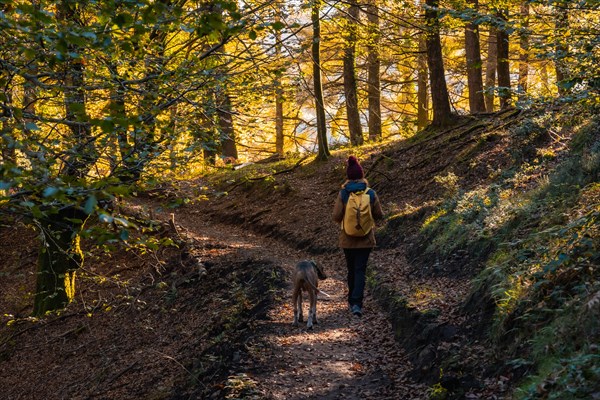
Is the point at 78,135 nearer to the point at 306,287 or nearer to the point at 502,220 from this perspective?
the point at 306,287

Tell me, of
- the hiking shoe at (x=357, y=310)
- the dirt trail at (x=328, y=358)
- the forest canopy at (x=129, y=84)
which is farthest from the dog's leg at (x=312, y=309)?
the forest canopy at (x=129, y=84)

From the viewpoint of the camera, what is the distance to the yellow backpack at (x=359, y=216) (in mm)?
8797

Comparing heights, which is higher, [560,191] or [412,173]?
[412,173]

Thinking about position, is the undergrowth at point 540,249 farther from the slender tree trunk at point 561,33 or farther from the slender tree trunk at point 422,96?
the slender tree trunk at point 422,96

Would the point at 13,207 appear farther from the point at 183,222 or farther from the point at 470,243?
the point at 183,222

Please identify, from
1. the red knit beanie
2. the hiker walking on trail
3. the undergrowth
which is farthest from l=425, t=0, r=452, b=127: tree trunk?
the hiker walking on trail

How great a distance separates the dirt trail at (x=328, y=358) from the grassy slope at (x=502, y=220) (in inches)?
26.9

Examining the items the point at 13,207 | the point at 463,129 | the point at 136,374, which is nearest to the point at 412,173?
the point at 463,129

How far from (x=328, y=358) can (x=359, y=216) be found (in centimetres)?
223

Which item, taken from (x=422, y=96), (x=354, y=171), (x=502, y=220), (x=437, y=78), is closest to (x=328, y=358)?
(x=354, y=171)

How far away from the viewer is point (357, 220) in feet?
28.9

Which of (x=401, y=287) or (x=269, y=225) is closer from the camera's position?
(x=401, y=287)

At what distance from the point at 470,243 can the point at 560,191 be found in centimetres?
151

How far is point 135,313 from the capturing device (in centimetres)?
1278
